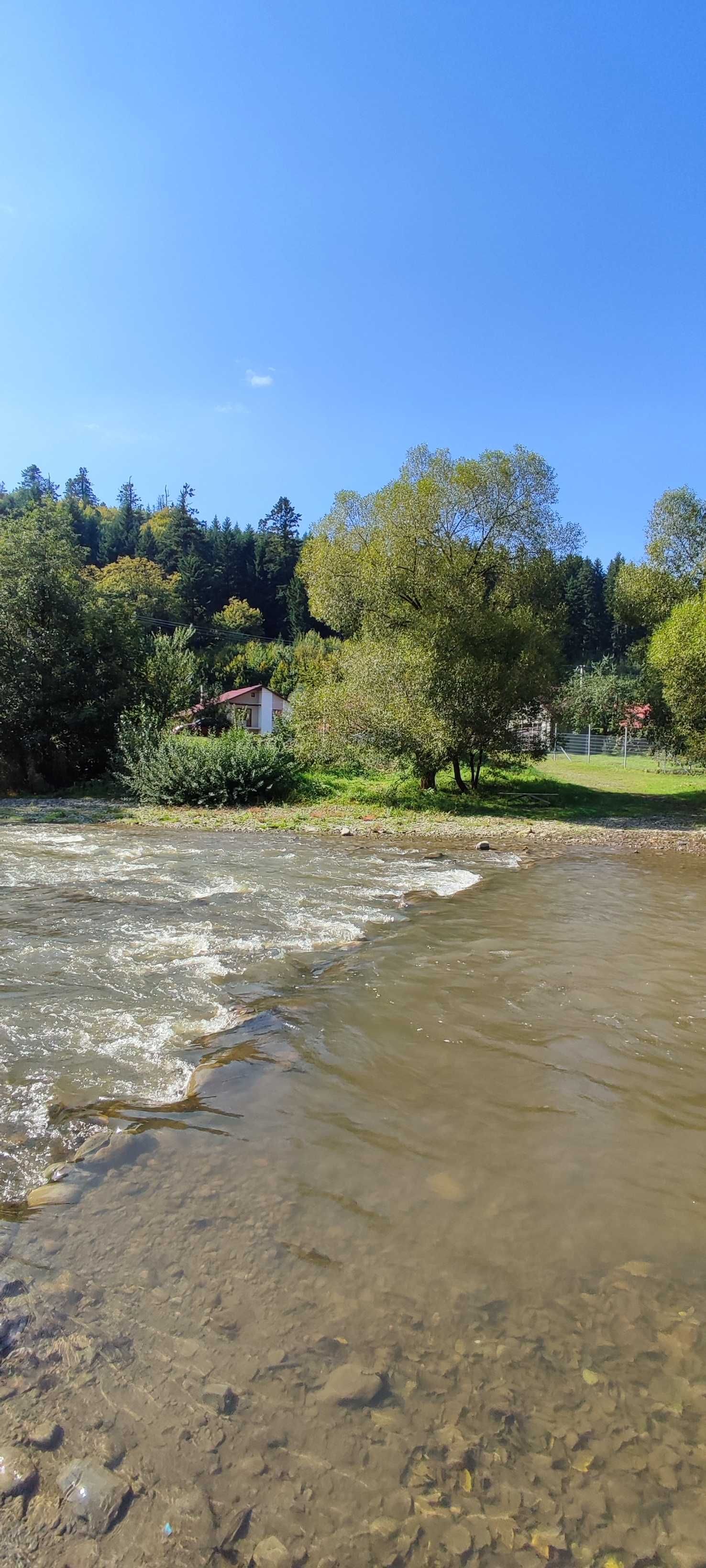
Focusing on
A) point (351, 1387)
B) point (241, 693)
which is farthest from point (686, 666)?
point (241, 693)

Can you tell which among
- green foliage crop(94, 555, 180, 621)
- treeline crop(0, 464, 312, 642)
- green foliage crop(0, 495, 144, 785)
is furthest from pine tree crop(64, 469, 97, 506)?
green foliage crop(0, 495, 144, 785)

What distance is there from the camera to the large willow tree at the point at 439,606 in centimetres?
1941

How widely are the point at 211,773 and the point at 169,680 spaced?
23.5 feet

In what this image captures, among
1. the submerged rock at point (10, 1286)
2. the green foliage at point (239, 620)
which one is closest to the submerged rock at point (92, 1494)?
the submerged rock at point (10, 1286)

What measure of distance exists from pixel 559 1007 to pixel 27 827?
13.6m

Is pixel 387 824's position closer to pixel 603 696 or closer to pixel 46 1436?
pixel 46 1436

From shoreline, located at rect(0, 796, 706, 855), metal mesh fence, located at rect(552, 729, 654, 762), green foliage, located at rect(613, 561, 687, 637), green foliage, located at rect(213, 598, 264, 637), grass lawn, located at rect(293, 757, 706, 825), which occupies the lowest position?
shoreline, located at rect(0, 796, 706, 855)

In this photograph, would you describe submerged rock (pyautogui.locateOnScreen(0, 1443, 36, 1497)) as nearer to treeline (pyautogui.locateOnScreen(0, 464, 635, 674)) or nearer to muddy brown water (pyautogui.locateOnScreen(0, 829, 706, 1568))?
muddy brown water (pyautogui.locateOnScreen(0, 829, 706, 1568))

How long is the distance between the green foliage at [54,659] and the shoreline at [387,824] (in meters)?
4.05

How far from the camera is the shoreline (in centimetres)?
1523

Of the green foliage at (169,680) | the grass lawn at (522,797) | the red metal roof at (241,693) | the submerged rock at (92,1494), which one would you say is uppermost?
the red metal roof at (241,693)

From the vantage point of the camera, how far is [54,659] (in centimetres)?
2378

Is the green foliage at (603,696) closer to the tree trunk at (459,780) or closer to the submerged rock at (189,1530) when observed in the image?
the tree trunk at (459,780)

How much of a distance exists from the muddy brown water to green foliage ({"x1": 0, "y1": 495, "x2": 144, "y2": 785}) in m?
20.3
